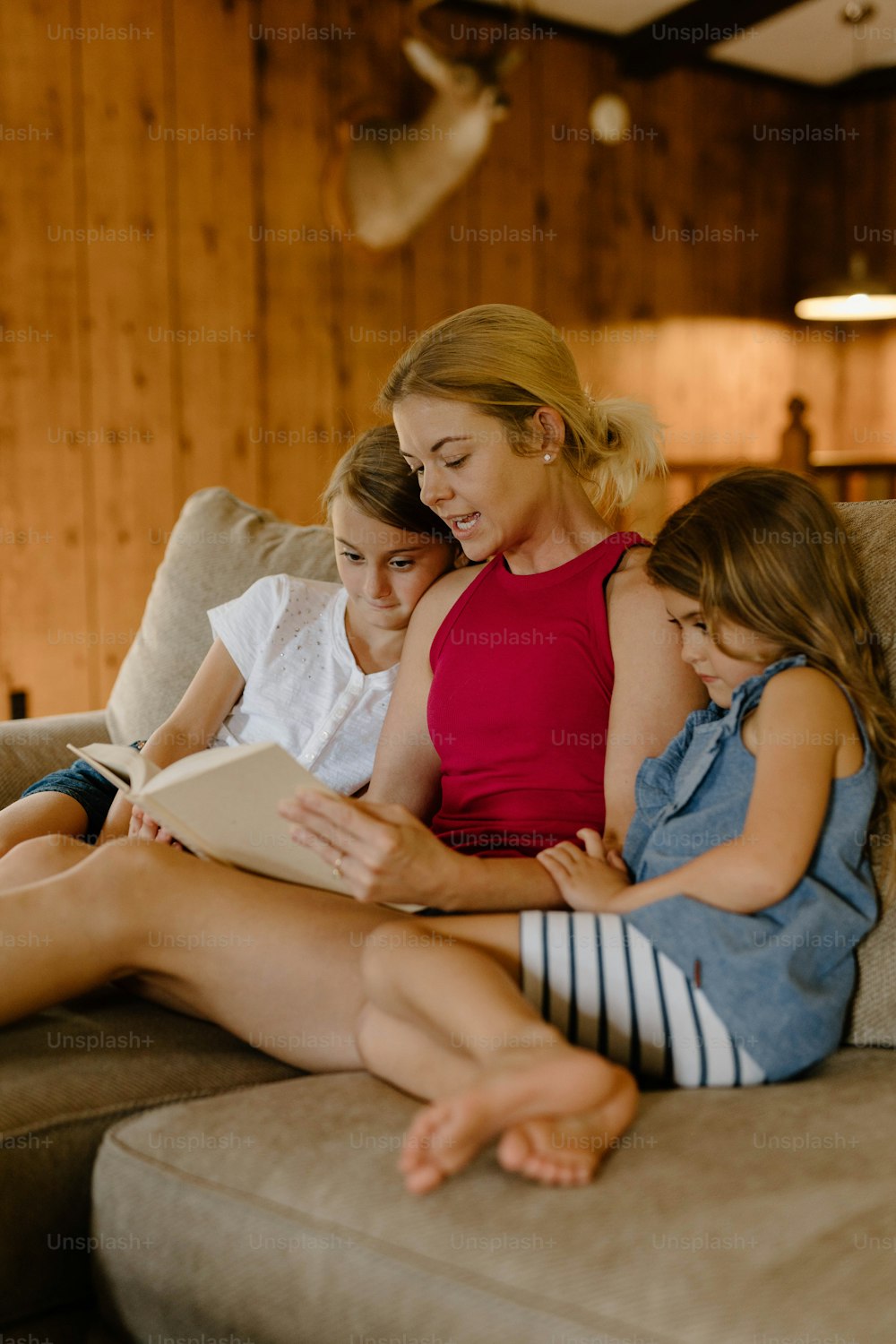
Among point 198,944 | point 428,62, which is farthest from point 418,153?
point 198,944

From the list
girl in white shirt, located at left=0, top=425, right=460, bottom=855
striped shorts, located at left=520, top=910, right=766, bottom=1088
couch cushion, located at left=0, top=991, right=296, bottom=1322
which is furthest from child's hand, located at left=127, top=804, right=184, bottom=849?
striped shorts, located at left=520, top=910, right=766, bottom=1088

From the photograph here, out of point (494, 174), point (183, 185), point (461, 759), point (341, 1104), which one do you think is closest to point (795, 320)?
point (494, 174)

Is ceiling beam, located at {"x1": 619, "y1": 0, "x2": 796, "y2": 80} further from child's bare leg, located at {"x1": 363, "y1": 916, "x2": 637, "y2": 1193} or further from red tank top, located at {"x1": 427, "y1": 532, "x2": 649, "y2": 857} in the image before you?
child's bare leg, located at {"x1": 363, "y1": 916, "x2": 637, "y2": 1193}

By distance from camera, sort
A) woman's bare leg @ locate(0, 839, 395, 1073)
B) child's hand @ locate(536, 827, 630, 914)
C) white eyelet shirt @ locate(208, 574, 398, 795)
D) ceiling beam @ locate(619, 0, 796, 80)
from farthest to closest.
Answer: ceiling beam @ locate(619, 0, 796, 80) → white eyelet shirt @ locate(208, 574, 398, 795) → child's hand @ locate(536, 827, 630, 914) → woman's bare leg @ locate(0, 839, 395, 1073)

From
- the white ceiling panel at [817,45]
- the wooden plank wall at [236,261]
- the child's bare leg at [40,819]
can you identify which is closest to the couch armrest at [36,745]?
the child's bare leg at [40,819]

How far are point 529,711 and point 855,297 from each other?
11.1ft

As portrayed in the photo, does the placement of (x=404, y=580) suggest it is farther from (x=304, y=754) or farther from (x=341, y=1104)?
(x=341, y=1104)

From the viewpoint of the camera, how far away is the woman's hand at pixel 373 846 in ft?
3.65

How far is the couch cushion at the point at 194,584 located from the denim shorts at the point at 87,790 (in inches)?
7.9

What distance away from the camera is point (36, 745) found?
194 centimetres

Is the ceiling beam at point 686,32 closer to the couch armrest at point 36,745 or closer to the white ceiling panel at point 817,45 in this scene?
the white ceiling panel at point 817,45

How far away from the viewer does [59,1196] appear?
102 centimetres

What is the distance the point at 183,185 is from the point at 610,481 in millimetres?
2421

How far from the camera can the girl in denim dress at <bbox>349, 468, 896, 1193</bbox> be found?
35.4 inches
